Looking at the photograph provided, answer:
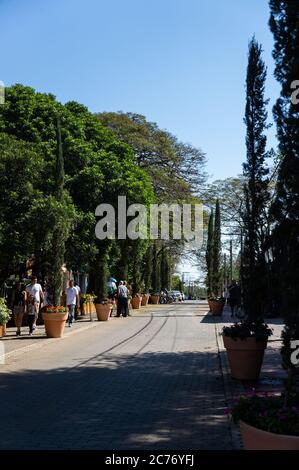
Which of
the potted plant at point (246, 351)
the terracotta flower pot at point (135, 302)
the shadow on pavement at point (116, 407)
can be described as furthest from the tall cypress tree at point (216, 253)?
the potted plant at point (246, 351)

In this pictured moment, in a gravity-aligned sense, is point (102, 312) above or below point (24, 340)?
above

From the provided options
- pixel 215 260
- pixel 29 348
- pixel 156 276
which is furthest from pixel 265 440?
pixel 156 276

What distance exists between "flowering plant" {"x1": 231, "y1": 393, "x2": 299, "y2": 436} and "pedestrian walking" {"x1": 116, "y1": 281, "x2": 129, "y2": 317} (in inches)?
758

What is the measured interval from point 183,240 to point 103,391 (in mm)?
34798

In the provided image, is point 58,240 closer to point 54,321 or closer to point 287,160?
point 54,321

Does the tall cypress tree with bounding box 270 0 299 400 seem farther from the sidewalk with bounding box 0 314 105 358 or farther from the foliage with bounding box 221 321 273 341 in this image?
the sidewalk with bounding box 0 314 105 358

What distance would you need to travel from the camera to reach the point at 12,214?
16875mm

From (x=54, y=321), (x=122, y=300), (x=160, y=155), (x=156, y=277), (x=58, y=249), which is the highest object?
(x=160, y=155)

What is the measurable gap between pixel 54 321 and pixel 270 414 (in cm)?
1190

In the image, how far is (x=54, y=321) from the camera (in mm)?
15750

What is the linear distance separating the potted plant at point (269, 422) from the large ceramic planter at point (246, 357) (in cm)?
469

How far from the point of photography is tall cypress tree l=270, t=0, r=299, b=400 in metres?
6.17

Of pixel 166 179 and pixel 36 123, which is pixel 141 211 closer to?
pixel 36 123

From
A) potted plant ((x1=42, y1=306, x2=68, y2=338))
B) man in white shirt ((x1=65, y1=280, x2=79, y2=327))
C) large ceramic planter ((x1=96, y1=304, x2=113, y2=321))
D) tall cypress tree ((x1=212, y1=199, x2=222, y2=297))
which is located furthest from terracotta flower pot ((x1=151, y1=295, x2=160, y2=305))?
potted plant ((x1=42, y1=306, x2=68, y2=338))
